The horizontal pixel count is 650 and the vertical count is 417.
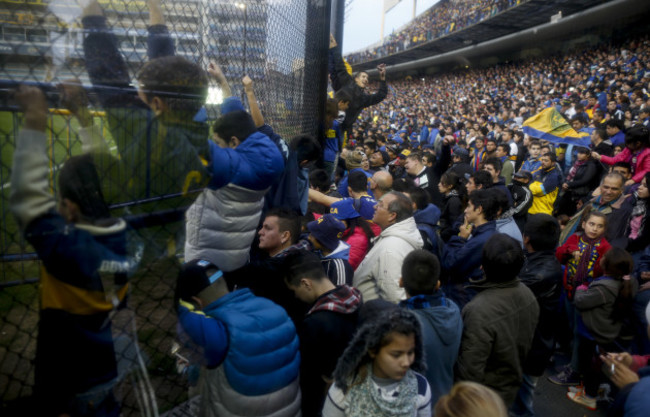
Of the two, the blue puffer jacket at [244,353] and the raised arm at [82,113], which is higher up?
the raised arm at [82,113]

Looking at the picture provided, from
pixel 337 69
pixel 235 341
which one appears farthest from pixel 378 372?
pixel 337 69

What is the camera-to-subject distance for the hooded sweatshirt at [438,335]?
2342 millimetres

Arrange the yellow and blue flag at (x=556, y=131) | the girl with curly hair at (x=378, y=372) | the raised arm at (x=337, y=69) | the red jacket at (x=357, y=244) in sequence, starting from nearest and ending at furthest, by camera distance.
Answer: the girl with curly hair at (x=378, y=372)
the red jacket at (x=357, y=244)
the raised arm at (x=337, y=69)
the yellow and blue flag at (x=556, y=131)

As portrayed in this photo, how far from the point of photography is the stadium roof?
20.7m

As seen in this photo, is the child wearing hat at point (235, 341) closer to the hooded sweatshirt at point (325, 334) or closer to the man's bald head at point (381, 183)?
the hooded sweatshirt at point (325, 334)

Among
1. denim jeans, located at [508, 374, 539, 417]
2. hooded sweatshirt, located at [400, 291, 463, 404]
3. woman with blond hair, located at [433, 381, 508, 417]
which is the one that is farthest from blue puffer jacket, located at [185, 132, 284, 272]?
denim jeans, located at [508, 374, 539, 417]

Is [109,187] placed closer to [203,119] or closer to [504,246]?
[203,119]

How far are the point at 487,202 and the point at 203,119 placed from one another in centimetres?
259

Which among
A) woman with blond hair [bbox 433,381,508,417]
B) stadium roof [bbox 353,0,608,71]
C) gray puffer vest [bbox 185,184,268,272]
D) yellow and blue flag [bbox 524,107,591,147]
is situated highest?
stadium roof [bbox 353,0,608,71]

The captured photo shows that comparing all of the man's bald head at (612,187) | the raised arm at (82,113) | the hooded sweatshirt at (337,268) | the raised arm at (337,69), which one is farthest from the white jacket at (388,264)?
the raised arm at (337,69)

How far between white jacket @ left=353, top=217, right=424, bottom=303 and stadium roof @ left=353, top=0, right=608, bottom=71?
72.2 feet

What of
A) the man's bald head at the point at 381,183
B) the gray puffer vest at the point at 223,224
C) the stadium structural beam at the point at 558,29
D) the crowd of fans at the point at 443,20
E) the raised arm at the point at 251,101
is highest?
the crowd of fans at the point at 443,20

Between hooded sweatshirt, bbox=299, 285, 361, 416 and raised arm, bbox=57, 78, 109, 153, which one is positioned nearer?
raised arm, bbox=57, 78, 109, 153

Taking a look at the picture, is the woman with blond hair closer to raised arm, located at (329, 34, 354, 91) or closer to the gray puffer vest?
the gray puffer vest
